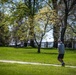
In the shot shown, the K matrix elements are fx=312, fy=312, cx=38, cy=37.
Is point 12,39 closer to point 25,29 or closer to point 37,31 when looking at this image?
point 25,29

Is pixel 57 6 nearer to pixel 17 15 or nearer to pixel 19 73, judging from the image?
pixel 17 15

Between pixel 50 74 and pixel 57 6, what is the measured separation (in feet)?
152

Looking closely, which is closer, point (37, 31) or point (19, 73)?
point (19, 73)

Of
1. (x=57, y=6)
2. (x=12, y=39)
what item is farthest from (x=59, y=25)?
(x=12, y=39)

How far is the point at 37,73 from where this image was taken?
57.6ft

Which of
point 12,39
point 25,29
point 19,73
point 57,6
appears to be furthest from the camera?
point 12,39

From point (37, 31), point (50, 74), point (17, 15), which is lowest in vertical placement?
point (50, 74)

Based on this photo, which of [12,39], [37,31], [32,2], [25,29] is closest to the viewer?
[37,31]

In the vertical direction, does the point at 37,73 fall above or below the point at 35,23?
below

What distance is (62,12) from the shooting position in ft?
212

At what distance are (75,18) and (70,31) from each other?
3.62 metres

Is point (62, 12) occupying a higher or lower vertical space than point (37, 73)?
higher

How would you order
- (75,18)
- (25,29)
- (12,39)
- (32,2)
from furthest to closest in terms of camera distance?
(12,39)
(32,2)
(75,18)
(25,29)

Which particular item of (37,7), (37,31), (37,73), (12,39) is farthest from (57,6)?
(37,73)
